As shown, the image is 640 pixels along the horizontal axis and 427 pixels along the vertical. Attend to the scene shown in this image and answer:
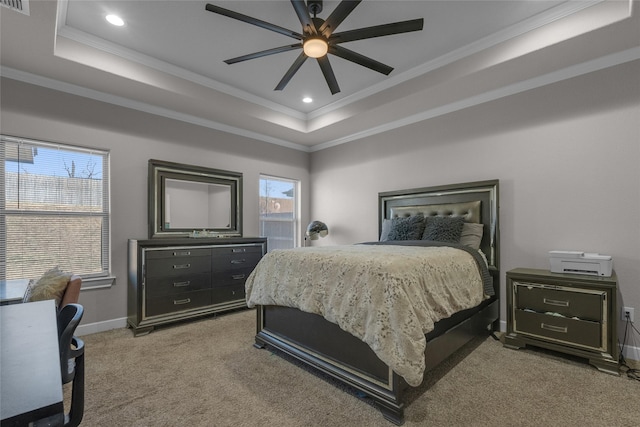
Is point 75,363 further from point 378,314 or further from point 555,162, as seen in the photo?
point 555,162

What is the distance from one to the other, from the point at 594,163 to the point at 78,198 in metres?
5.30

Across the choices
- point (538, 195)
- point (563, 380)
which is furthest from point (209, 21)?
point (563, 380)

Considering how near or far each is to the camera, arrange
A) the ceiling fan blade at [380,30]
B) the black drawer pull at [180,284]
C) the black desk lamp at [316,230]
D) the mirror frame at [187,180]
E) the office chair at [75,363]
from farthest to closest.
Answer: the black desk lamp at [316,230], the mirror frame at [187,180], the black drawer pull at [180,284], the ceiling fan blade at [380,30], the office chair at [75,363]

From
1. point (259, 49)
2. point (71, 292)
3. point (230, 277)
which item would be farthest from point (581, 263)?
point (71, 292)

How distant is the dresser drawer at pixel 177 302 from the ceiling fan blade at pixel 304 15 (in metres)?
3.09

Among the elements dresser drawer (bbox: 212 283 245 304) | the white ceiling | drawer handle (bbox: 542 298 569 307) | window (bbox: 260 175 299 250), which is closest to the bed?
drawer handle (bbox: 542 298 569 307)

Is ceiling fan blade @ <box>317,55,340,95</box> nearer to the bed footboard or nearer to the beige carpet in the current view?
the bed footboard

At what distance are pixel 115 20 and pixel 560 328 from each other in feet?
15.4

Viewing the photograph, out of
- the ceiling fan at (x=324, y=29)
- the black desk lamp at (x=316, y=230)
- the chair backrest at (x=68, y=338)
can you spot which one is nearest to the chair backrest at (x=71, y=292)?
the chair backrest at (x=68, y=338)

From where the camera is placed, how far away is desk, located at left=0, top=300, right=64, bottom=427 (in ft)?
1.84

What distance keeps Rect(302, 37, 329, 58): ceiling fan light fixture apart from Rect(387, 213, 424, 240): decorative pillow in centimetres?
220

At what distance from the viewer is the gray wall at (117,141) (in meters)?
3.08

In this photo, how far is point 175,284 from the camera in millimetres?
3531

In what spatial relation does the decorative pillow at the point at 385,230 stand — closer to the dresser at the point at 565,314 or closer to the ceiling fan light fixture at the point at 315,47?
the dresser at the point at 565,314
